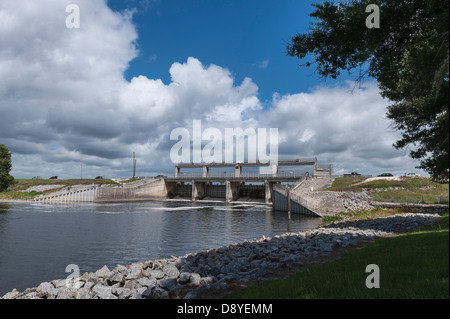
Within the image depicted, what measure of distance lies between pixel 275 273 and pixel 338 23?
999cm

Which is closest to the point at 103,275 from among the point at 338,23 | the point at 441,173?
the point at 441,173

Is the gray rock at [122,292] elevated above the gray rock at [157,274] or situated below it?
below

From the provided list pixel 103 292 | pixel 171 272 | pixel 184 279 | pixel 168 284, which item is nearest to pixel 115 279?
pixel 103 292

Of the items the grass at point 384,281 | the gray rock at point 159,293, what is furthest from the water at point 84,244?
the grass at point 384,281

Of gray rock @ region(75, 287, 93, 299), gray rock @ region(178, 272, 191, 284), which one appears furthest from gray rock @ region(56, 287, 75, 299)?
gray rock @ region(178, 272, 191, 284)

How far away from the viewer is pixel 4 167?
260 ft

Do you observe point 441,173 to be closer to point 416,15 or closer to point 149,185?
point 416,15

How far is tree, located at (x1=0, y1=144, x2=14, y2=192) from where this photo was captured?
7886 cm

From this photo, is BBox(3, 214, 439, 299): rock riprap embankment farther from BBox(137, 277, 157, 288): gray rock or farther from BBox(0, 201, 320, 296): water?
BBox(0, 201, 320, 296): water

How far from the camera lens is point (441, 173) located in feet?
14.4

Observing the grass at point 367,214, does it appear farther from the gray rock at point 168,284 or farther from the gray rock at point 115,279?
the gray rock at point 168,284

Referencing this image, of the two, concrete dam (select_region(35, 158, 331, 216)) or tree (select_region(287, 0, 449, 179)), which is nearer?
tree (select_region(287, 0, 449, 179))

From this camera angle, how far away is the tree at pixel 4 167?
78863 mm

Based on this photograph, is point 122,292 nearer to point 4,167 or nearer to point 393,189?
point 393,189
